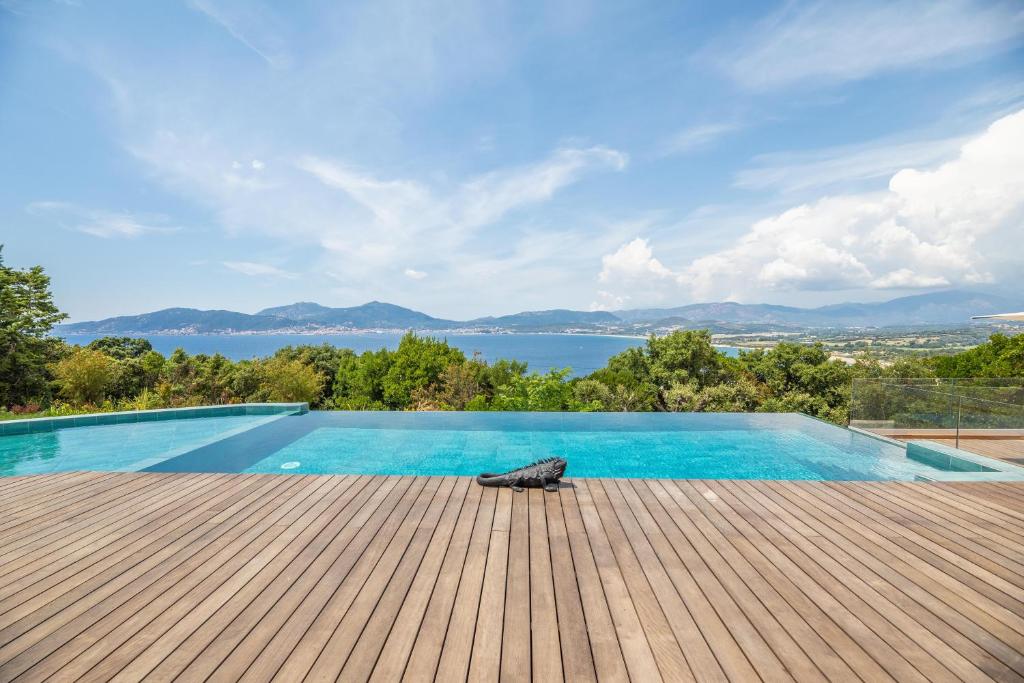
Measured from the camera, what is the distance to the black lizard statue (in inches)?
127

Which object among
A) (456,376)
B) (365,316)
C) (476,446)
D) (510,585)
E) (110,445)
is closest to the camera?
(510,585)

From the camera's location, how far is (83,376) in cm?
1103

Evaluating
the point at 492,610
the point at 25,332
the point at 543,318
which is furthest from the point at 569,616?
the point at 543,318

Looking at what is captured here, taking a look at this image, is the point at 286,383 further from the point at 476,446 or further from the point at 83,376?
the point at 476,446

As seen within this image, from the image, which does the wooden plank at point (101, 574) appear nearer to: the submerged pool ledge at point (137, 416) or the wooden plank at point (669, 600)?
the wooden plank at point (669, 600)

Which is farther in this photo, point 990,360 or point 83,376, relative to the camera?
point 990,360

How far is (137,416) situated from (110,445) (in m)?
1.45

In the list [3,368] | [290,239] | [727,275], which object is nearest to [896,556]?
[3,368]

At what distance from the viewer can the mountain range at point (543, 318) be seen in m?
93.9

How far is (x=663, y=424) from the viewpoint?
24.1 feet

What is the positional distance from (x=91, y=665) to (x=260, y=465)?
4.03 meters

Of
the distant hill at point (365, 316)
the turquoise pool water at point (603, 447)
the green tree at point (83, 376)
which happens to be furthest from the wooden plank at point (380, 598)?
the distant hill at point (365, 316)

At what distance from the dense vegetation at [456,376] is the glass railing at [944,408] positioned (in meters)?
7.06

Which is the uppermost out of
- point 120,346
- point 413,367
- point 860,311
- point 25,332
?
point 860,311
